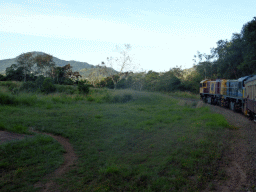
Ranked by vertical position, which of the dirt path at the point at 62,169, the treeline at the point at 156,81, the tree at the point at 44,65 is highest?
the tree at the point at 44,65

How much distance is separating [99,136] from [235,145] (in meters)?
5.11

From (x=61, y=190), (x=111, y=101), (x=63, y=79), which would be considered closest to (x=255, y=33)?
(x=111, y=101)

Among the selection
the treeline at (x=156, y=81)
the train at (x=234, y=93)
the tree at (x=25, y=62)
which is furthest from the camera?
the treeline at (x=156, y=81)

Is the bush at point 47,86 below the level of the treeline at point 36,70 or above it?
below

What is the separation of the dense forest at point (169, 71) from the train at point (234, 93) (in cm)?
482

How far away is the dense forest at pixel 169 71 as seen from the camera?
2858 centimetres

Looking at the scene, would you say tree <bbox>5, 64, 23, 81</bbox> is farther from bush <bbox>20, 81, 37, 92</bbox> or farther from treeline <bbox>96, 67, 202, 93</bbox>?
treeline <bbox>96, 67, 202, 93</bbox>

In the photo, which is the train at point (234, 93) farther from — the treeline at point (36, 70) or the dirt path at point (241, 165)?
the treeline at point (36, 70)

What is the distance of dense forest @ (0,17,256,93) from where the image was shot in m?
28.6

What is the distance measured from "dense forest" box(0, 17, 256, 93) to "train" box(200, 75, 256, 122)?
15.8 ft

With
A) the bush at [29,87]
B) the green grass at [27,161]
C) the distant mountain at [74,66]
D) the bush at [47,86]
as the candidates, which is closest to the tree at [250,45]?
the bush at [47,86]

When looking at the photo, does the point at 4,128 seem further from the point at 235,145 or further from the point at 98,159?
the point at 235,145

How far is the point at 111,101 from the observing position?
2420cm

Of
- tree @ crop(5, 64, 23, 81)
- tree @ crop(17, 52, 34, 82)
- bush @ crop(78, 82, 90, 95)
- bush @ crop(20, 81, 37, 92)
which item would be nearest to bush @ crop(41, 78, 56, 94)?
bush @ crop(20, 81, 37, 92)
